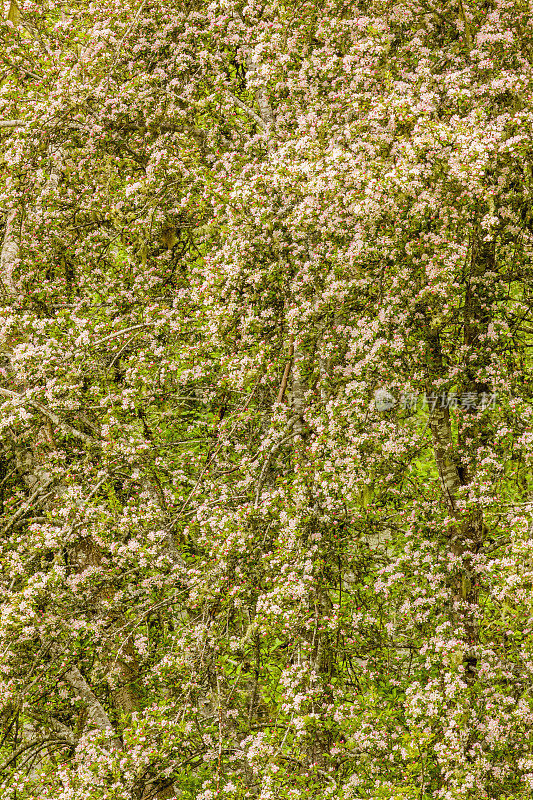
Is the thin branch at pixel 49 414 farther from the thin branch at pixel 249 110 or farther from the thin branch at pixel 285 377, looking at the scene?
the thin branch at pixel 249 110

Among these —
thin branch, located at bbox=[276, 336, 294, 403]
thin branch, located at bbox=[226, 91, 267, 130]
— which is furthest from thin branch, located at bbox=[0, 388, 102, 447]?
thin branch, located at bbox=[226, 91, 267, 130]

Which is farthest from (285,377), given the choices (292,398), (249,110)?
(249,110)

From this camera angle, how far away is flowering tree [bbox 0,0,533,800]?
6855 mm

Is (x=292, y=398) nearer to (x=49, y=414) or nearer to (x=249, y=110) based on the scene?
(x=49, y=414)

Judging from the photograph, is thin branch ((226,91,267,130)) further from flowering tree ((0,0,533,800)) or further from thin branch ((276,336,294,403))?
thin branch ((276,336,294,403))

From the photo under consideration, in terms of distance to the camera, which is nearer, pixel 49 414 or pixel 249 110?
pixel 49 414

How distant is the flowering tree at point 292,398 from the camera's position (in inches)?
270

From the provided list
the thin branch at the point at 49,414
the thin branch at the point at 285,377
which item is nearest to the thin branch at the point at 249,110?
the thin branch at the point at 285,377

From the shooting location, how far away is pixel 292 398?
8758 millimetres

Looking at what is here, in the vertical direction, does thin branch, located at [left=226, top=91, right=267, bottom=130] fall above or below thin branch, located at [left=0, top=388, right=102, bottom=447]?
above

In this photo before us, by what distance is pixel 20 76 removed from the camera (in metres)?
11.4

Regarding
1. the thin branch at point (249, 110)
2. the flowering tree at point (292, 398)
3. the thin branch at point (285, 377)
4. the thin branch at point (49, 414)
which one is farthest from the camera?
the thin branch at point (249, 110)

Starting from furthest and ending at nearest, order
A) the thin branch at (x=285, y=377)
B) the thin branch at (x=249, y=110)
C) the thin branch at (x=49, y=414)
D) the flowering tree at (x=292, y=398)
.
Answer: the thin branch at (x=249, y=110), the thin branch at (x=49, y=414), the thin branch at (x=285, y=377), the flowering tree at (x=292, y=398)

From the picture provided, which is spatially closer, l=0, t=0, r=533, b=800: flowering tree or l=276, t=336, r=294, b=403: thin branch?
l=0, t=0, r=533, b=800: flowering tree
